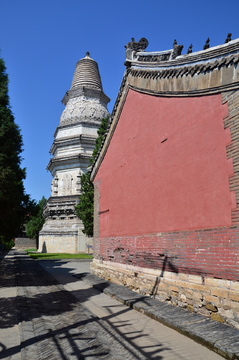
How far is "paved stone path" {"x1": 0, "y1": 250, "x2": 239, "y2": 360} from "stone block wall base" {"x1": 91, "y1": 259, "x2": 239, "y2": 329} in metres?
0.27

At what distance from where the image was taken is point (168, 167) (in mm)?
7289

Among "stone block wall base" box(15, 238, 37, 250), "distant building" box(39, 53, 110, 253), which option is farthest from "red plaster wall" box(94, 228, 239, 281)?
"stone block wall base" box(15, 238, 37, 250)

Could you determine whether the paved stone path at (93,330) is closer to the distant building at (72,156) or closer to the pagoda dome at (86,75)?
the distant building at (72,156)

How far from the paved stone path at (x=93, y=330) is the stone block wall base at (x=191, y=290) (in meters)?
0.27

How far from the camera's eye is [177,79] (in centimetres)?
705

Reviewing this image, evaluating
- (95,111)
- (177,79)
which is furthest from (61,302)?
(95,111)

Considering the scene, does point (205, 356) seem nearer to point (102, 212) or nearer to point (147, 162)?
point (147, 162)

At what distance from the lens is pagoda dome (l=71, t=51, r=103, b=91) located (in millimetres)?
35588

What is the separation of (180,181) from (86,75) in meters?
32.9

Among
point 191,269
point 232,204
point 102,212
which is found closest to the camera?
point 232,204

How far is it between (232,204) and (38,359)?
4.09 m

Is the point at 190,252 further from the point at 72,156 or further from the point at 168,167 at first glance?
the point at 72,156

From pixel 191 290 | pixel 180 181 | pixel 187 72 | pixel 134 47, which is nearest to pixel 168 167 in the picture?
pixel 180 181

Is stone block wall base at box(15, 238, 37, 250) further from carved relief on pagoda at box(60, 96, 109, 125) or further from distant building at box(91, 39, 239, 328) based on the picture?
distant building at box(91, 39, 239, 328)
